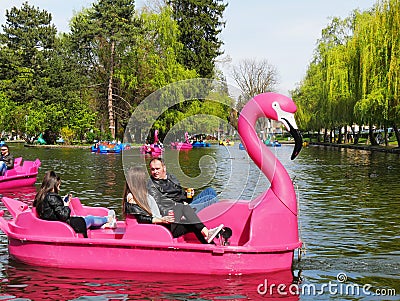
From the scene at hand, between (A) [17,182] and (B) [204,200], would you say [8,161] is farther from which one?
(B) [204,200]

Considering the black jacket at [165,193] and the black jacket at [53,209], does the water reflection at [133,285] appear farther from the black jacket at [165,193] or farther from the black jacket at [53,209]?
the black jacket at [165,193]

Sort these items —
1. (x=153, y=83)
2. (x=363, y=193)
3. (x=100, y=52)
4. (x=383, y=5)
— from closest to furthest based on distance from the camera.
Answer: (x=363, y=193) < (x=383, y=5) < (x=153, y=83) < (x=100, y=52)

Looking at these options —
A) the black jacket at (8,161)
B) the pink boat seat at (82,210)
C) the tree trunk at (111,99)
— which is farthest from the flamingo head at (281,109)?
the tree trunk at (111,99)

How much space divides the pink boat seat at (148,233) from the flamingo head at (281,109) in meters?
2.06

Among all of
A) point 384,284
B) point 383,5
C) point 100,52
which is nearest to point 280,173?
point 384,284

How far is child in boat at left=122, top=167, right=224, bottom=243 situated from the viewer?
344 inches

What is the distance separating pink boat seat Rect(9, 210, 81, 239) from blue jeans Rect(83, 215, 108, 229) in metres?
0.80

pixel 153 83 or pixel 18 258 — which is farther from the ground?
pixel 153 83

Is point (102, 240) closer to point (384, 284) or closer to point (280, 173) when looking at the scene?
point (280, 173)

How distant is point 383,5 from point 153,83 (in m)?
24.7

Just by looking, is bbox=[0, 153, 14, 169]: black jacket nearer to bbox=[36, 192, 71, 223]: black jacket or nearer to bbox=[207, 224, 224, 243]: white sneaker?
bbox=[36, 192, 71, 223]: black jacket

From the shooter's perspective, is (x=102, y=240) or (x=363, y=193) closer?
(x=102, y=240)

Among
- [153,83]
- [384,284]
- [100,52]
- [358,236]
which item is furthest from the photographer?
[100,52]

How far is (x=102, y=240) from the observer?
8641 millimetres
